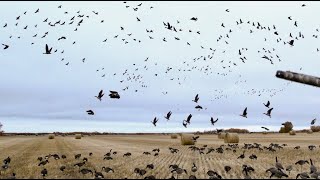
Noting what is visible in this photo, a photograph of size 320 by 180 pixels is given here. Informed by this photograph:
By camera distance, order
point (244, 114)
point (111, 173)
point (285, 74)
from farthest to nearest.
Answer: point (244, 114)
point (111, 173)
point (285, 74)

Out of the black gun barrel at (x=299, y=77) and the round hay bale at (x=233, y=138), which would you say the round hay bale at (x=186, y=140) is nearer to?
the round hay bale at (x=233, y=138)

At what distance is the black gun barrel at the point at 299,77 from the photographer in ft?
38.5

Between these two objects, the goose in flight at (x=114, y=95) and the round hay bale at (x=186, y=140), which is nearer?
the goose in flight at (x=114, y=95)

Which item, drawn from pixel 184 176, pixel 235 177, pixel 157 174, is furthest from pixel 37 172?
pixel 235 177

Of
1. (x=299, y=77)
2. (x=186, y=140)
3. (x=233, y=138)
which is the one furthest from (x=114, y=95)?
(x=233, y=138)

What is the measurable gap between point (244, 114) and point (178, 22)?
8166 mm

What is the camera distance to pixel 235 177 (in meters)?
16.1

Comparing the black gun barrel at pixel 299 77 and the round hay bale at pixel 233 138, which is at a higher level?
the black gun barrel at pixel 299 77

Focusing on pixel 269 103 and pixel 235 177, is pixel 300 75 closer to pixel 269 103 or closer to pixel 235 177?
pixel 235 177

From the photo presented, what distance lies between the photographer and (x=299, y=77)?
38.6ft

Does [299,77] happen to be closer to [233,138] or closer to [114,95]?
[114,95]

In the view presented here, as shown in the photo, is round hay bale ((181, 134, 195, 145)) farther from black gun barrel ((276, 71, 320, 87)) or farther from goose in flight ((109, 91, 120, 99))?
black gun barrel ((276, 71, 320, 87))

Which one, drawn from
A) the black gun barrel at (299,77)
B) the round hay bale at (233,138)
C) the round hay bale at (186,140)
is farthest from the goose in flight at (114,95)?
the round hay bale at (233,138)

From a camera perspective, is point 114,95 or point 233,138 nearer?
point 114,95
